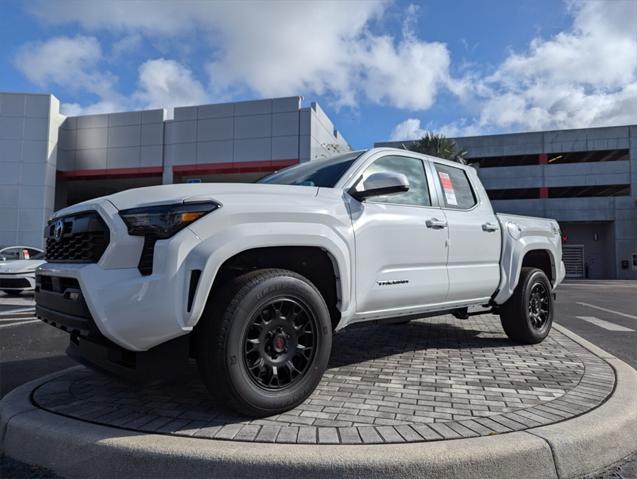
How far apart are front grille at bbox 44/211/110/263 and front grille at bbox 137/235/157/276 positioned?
9.4 inches

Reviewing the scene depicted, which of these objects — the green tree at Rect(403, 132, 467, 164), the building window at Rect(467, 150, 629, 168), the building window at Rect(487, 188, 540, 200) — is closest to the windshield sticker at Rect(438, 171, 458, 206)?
the green tree at Rect(403, 132, 467, 164)

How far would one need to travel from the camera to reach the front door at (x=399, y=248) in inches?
139

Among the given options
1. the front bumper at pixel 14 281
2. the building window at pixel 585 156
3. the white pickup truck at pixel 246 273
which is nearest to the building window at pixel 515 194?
the building window at pixel 585 156

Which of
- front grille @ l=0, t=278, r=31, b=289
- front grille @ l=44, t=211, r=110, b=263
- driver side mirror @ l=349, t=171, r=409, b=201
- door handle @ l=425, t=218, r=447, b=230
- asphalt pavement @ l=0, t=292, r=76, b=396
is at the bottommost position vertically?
asphalt pavement @ l=0, t=292, r=76, b=396

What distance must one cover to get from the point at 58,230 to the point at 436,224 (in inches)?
117

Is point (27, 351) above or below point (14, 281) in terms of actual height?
below

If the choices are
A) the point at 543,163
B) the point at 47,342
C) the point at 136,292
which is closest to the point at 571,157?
the point at 543,163

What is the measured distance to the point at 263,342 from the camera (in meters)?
Answer: 2.90

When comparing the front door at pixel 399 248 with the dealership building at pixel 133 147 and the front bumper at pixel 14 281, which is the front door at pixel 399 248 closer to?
the front bumper at pixel 14 281

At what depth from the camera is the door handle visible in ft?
13.3

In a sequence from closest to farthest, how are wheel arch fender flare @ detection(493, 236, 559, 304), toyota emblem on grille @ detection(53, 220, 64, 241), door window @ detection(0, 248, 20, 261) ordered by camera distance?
toyota emblem on grille @ detection(53, 220, 64, 241) → wheel arch fender flare @ detection(493, 236, 559, 304) → door window @ detection(0, 248, 20, 261)

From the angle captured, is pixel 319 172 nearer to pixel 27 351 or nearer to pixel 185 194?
pixel 185 194

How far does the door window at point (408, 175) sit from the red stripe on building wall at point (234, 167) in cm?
2146

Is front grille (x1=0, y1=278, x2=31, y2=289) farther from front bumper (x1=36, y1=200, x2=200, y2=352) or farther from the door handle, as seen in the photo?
the door handle
